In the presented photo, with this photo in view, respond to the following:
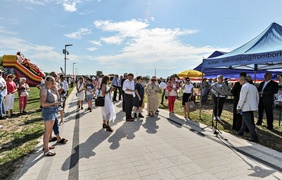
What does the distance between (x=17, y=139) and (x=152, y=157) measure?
3681mm

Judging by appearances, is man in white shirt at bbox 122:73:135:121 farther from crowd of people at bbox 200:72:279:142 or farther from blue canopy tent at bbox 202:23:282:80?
blue canopy tent at bbox 202:23:282:80

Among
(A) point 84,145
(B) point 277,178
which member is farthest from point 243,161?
(A) point 84,145

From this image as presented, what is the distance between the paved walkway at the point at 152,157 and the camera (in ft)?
10.2

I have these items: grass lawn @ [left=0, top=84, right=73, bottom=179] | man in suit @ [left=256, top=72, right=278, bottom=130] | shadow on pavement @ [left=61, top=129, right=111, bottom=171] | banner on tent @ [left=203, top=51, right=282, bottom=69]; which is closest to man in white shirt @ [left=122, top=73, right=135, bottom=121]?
shadow on pavement @ [left=61, top=129, right=111, bottom=171]

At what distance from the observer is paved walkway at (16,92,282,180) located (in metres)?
3.11

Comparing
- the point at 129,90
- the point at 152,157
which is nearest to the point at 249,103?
the point at 152,157

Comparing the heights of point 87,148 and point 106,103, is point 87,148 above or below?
below

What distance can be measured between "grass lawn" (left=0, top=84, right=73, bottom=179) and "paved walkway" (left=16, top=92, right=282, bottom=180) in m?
0.23

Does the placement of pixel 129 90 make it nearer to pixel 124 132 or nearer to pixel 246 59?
pixel 124 132

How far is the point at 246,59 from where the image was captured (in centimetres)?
585

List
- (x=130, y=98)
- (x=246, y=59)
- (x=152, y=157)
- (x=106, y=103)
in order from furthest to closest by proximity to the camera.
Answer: (x=130, y=98) < (x=246, y=59) < (x=106, y=103) < (x=152, y=157)

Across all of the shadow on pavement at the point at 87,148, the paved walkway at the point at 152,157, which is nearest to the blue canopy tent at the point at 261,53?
the paved walkway at the point at 152,157

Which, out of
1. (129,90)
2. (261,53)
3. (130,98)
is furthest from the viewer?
(130,98)

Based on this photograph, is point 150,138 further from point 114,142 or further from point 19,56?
point 19,56
